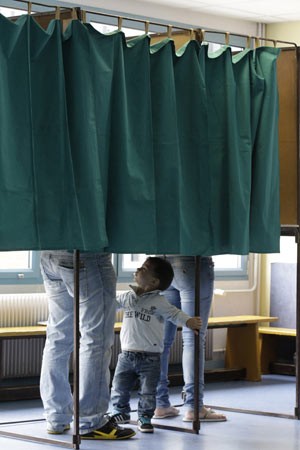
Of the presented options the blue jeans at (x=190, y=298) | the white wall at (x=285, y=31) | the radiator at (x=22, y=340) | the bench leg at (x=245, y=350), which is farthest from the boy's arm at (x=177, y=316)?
the white wall at (x=285, y=31)

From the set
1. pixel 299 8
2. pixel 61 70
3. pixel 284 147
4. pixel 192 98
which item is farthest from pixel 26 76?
pixel 299 8

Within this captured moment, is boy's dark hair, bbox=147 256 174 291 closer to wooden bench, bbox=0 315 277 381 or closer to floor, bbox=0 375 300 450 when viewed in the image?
floor, bbox=0 375 300 450

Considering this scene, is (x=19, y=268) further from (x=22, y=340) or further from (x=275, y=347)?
(x=275, y=347)

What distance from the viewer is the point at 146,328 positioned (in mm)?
5578

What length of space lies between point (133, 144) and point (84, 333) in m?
0.97

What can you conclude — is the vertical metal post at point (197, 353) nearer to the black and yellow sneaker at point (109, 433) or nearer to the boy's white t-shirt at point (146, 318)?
the boy's white t-shirt at point (146, 318)

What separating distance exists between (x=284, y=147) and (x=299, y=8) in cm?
244

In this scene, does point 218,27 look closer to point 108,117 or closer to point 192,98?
point 192,98

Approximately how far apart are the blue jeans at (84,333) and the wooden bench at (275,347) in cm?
322

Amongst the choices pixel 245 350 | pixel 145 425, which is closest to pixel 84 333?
pixel 145 425

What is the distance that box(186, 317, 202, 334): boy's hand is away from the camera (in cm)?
551

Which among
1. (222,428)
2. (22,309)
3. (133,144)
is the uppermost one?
(133,144)

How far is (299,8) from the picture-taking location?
8234 mm

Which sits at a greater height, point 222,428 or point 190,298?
point 190,298
